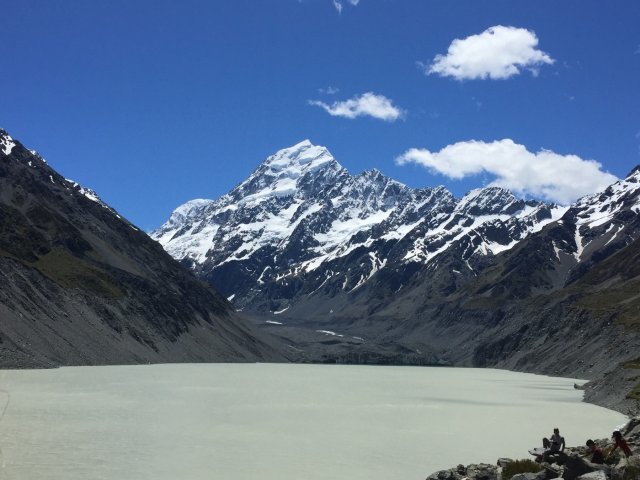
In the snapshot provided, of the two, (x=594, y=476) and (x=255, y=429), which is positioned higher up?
(x=255, y=429)

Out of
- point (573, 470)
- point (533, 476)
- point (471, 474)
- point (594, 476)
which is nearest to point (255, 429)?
point (471, 474)

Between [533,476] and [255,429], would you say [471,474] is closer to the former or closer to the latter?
[533,476]

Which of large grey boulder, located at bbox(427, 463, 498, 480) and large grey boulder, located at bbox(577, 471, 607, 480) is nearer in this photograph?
large grey boulder, located at bbox(577, 471, 607, 480)

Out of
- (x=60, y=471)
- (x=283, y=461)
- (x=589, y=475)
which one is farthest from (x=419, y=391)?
(x=589, y=475)

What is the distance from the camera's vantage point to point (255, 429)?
60438 mm

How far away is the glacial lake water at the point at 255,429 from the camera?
42.0 meters

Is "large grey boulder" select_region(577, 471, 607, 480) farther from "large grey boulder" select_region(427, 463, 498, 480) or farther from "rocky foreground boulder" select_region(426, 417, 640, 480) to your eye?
"large grey boulder" select_region(427, 463, 498, 480)

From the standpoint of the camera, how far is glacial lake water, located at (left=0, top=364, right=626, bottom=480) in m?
42.0

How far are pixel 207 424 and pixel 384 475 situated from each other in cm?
2511

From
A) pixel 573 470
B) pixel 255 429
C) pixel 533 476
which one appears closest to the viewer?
pixel 573 470

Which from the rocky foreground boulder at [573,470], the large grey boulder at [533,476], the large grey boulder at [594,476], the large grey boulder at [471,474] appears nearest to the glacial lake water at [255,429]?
the large grey boulder at [471,474]

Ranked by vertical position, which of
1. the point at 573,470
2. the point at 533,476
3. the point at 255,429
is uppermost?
the point at 255,429

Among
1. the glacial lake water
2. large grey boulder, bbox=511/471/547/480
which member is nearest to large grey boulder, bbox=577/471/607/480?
large grey boulder, bbox=511/471/547/480

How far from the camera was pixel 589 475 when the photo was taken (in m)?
25.0
